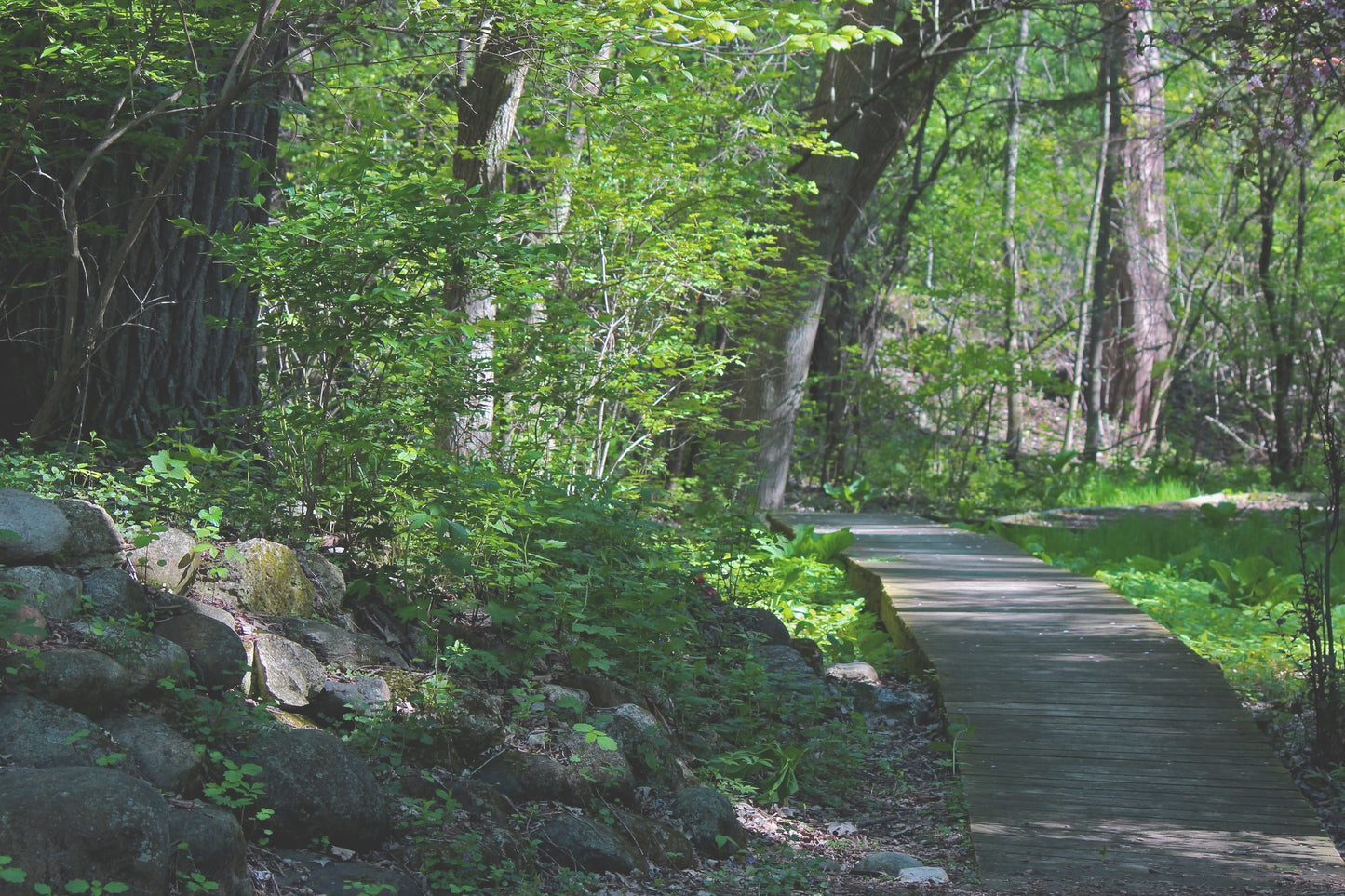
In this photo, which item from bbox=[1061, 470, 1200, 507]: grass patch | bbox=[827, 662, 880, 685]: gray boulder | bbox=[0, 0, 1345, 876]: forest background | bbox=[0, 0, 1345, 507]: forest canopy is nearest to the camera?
bbox=[0, 0, 1345, 876]: forest background

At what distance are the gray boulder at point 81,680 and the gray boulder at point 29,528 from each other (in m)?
0.42

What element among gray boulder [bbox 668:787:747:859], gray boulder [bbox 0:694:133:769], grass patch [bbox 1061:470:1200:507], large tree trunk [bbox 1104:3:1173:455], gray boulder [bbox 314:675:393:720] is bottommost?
gray boulder [bbox 668:787:747:859]

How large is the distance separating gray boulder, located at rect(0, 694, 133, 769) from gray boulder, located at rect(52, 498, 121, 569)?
728 millimetres

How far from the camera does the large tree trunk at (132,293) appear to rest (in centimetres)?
500

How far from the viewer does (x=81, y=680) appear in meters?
2.71

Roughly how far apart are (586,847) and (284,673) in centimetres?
108

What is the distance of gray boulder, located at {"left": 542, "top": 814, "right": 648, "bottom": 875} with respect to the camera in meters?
3.19

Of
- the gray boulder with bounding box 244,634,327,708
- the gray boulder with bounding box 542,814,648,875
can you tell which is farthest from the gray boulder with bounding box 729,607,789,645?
the gray boulder with bounding box 244,634,327,708

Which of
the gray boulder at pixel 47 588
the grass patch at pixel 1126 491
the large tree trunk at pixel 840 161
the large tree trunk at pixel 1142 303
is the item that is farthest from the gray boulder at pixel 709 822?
the large tree trunk at pixel 1142 303

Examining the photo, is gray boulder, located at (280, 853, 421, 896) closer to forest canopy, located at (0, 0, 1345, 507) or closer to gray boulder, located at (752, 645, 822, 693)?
forest canopy, located at (0, 0, 1345, 507)

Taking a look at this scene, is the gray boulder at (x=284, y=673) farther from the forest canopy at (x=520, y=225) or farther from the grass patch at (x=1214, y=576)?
the grass patch at (x=1214, y=576)

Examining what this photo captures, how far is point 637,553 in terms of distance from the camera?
4852mm

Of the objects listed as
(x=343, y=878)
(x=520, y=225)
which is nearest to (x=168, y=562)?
(x=343, y=878)

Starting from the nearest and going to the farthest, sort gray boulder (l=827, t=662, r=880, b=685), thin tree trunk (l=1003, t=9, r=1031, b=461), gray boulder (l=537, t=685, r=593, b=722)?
gray boulder (l=537, t=685, r=593, b=722) < gray boulder (l=827, t=662, r=880, b=685) < thin tree trunk (l=1003, t=9, r=1031, b=461)
